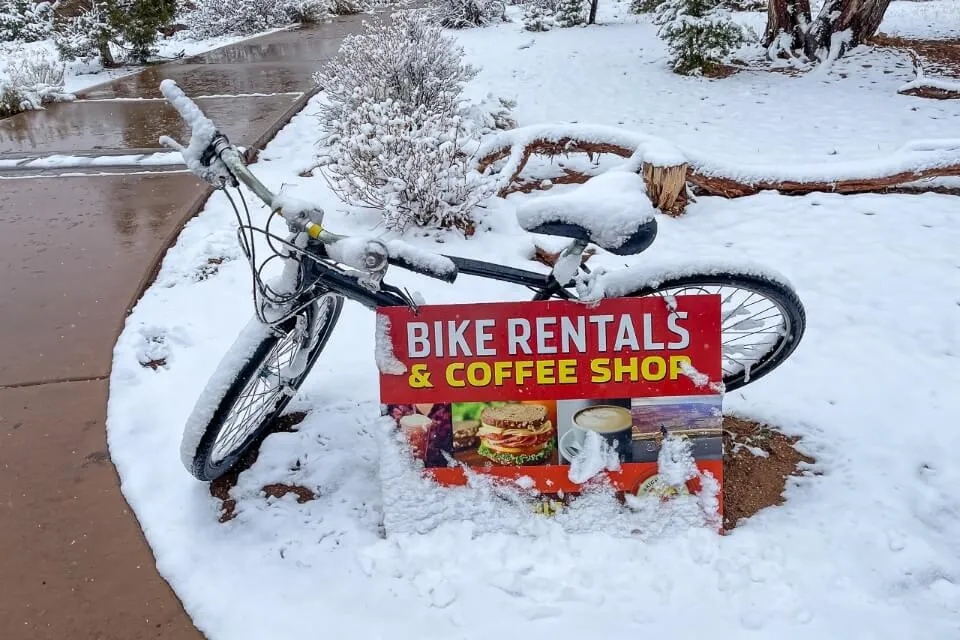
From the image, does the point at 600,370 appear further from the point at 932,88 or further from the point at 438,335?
the point at 932,88

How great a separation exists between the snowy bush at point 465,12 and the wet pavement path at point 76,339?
8.20 metres

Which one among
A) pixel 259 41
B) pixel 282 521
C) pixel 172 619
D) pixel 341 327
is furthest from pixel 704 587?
pixel 259 41

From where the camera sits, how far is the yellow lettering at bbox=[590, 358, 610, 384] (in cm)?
214

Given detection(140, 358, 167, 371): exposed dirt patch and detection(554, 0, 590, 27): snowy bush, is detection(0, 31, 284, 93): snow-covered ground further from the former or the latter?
detection(140, 358, 167, 371): exposed dirt patch

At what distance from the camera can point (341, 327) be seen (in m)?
3.44

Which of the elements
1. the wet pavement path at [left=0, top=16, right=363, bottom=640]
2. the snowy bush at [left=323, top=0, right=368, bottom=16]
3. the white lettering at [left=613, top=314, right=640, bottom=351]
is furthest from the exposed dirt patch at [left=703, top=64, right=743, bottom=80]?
the snowy bush at [left=323, top=0, right=368, bottom=16]

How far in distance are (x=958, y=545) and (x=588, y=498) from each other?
1.06 metres

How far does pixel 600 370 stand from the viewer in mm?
2145

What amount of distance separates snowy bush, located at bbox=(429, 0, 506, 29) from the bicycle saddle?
13.8 m

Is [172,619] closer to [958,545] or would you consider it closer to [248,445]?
[248,445]

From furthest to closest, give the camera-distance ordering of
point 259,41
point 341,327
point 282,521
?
point 259,41
point 341,327
point 282,521

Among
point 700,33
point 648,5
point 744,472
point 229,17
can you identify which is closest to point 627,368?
point 744,472

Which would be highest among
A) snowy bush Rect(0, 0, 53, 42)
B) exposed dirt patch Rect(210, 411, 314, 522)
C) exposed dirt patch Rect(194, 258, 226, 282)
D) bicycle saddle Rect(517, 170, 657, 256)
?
bicycle saddle Rect(517, 170, 657, 256)

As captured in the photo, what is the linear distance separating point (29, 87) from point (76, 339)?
5.57 m
